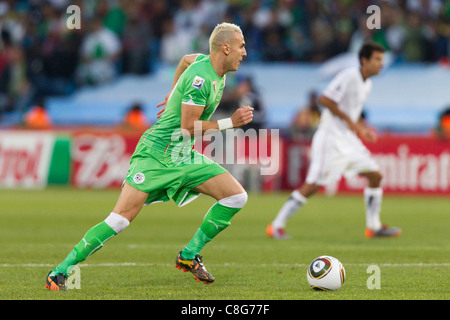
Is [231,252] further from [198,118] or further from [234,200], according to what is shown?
[198,118]

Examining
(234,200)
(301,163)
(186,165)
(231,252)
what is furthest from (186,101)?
(301,163)

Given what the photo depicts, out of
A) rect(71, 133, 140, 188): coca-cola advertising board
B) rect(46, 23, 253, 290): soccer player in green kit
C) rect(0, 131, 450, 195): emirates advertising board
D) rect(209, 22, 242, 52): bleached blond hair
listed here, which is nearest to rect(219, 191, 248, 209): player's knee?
rect(46, 23, 253, 290): soccer player in green kit

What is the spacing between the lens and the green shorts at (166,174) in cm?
658

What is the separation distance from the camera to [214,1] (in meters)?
24.0

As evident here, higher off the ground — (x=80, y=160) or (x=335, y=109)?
(x=335, y=109)

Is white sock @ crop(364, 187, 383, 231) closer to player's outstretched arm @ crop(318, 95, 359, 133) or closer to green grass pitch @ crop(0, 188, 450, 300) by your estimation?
green grass pitch @ crop(0, 188, 450, 300)

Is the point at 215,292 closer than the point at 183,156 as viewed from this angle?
Yes

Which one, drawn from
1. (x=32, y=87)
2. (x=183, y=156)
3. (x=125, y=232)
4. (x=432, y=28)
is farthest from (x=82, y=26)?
(x=183, y=156)

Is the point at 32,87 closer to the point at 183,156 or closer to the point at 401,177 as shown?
the point at 401,177

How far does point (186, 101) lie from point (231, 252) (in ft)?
9.92

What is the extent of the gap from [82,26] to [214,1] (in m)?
3.87

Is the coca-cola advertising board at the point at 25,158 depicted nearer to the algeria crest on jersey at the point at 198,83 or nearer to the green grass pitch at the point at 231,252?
the green grass pitch at the point at 231,252

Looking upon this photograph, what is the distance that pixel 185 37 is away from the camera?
23.1 meters
